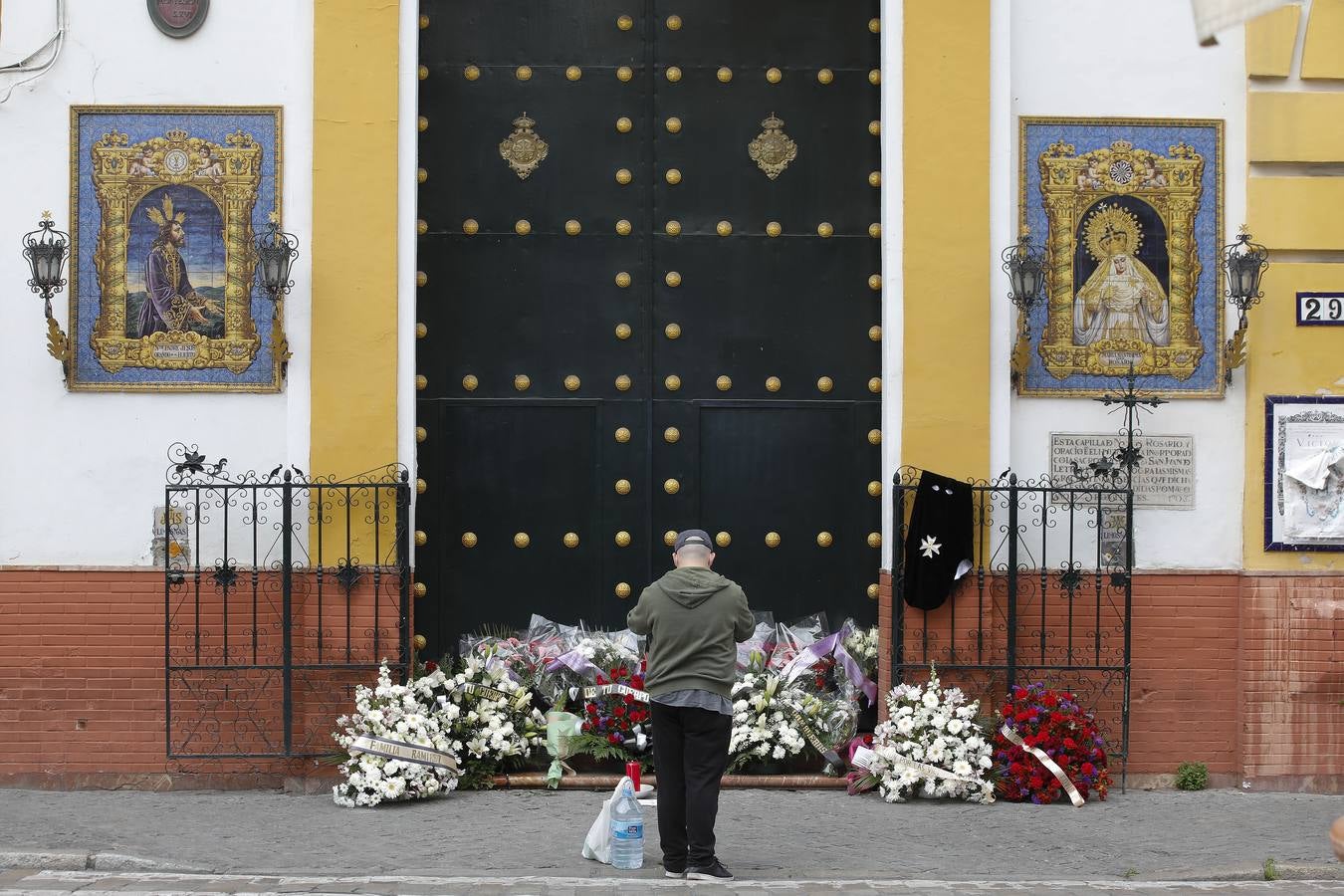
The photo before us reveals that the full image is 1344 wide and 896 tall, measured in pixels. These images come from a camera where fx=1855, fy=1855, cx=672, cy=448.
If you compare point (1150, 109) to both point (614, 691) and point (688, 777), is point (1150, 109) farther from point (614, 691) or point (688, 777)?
point (688, 777)

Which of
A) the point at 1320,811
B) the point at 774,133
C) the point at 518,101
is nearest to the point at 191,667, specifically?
the point at 518,101

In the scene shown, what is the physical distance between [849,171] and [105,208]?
492cm

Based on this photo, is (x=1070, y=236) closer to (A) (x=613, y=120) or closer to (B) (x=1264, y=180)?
(B) (x=1264, y=180)

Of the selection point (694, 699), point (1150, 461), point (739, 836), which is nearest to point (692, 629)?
point (694, 699)

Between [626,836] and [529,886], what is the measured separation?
599 millimetres

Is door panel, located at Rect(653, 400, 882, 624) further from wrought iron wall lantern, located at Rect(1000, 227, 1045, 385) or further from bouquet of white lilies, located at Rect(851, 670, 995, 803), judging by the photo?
bouquet of white lilies, located at Rect(851, 670, 995, 803)

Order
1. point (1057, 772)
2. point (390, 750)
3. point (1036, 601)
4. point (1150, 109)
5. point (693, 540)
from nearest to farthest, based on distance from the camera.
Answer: point (693, 540), point (390, 750), point (1057, 772), point (1036, 601), point (1150, 109)

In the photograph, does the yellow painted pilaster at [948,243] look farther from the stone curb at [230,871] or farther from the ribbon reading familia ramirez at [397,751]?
the ribbon reading familia ramirez at [397,751]

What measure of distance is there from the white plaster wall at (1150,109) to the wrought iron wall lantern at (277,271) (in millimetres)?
4554

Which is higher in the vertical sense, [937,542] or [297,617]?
[937,542]

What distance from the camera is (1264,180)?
1215 cm

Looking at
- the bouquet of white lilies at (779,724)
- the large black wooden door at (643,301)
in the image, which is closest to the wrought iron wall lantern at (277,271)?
the large black wooden door at (643,301)

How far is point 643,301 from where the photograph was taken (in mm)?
12570

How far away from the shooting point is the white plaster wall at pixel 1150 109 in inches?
477
